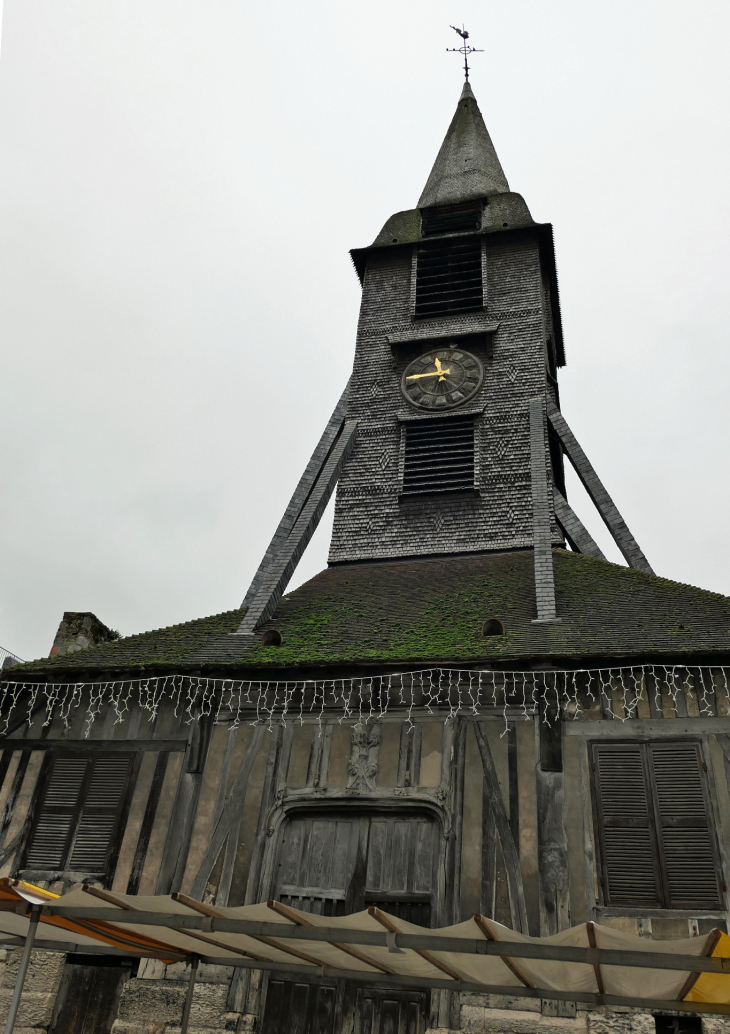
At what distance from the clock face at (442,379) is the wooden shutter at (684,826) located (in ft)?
23.6

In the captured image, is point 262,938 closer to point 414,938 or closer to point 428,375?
point 414,938

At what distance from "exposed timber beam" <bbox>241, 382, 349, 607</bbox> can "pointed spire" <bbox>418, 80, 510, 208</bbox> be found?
5249mm

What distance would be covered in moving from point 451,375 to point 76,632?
702 cm

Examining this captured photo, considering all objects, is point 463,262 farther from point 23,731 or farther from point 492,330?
point 23,731

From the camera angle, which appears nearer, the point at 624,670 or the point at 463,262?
the point at 624,670

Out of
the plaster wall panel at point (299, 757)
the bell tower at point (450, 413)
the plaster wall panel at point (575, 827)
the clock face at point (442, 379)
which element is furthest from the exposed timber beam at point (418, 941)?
the clock face at point (442, 379)

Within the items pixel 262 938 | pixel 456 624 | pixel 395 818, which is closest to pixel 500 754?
pixel 395 818

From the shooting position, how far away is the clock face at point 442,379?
12.9 m

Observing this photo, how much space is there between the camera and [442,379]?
13156 mm

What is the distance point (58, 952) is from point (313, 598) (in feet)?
15.8

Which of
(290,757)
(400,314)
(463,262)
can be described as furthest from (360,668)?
(463,262)

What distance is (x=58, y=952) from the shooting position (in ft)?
24.7

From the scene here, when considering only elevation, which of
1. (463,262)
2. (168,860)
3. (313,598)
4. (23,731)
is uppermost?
(463,262)

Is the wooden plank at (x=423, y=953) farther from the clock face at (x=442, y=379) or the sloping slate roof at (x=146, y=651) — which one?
the clock face at (x=442, y=379)
